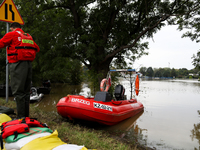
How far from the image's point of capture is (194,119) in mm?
8016

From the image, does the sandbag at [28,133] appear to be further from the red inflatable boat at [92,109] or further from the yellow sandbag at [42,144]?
the red inflatable boat at [92,109]

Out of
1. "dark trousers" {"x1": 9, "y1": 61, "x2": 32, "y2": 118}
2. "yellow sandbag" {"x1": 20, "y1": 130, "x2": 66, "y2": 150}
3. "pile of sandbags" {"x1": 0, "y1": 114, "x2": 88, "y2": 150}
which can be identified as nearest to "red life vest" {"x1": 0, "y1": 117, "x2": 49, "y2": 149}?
"pile of sandbags" {"x1": 0, "y1": 114, "x2": 88, "y2": 150}

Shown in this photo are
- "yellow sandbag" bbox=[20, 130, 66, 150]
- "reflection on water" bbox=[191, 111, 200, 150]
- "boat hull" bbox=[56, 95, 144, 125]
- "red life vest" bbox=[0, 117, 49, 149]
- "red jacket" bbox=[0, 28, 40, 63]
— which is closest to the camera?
"yellow sandbag" bbox=[20, 130, 66, 150]

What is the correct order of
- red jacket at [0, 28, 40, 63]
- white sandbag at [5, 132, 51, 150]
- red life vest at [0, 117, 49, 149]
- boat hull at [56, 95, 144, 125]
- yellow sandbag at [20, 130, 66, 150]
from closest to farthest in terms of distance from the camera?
yellow sandbag at [20, 130, 66, 150] < white sandbag at [5, 132, 51, 150] < red life vest at [0, 117, 49, 149] < red jacket at [0, 28, 40, 63] < boat hull at [56, 95, 144, 125]

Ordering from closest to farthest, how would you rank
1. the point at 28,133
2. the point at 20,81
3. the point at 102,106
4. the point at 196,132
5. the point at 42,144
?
1. the point at 42,144
2. the point at 28,133
3. the point at 20,81
4. the point at 102,106
5. the point at 196,132

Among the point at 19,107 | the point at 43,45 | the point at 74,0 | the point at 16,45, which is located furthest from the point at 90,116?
the point at 74,0

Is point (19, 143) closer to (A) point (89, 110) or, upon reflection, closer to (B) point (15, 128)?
(B) point (15, 128)

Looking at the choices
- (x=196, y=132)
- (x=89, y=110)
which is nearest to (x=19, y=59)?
(x=89, y=110)

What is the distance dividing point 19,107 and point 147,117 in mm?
6413

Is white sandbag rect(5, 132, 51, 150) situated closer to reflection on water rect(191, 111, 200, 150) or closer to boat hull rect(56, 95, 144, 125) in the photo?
boat hull rect(56, 95, 144, 125)

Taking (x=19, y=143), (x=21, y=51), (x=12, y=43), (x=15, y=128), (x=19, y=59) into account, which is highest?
(x=12, y=43)

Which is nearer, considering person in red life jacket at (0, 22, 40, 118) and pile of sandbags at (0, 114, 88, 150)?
pile of sandbags at (0, 114, 88, 150)

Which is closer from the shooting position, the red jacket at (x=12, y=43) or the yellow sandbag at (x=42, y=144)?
the yellow sandbag at (x=42, y=144)

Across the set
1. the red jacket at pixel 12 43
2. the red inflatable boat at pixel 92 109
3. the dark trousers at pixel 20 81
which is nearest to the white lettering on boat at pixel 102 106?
the red inflatable boat at pixel 92 109
